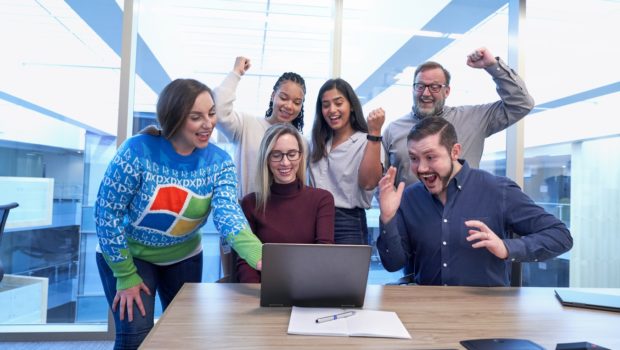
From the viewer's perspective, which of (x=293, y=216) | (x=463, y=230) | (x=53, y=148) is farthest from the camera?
(x=53, y=148)

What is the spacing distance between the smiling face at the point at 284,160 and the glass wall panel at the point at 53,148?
151 cm

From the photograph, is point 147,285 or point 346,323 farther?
point 147,285

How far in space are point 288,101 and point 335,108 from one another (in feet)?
0.78

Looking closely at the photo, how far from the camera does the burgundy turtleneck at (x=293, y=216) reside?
171 centimetres

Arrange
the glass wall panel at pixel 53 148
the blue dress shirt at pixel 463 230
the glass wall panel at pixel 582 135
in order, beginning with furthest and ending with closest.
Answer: the glass wall panel at pixel 582 135, the glass wall panel at pixel 53 148, the blue dress shirt at pixel 463 230

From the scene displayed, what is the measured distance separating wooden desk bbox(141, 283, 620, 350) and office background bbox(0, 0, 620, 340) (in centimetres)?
108

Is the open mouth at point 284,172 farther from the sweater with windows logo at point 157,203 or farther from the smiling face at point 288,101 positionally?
the smiling face at point 288,101

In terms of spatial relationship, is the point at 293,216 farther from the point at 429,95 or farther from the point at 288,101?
the point at 429,95

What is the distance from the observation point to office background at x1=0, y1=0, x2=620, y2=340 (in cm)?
278

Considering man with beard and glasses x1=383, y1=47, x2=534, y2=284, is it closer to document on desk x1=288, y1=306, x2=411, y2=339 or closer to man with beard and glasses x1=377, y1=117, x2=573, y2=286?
man with beard and glasses x1=377, y1=117, x2=573, y2=286

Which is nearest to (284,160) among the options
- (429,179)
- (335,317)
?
(429,179)

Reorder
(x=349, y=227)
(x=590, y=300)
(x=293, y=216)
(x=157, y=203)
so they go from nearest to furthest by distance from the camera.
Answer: (x=590, y=300), (x=157, y=203), (x=293, y=216), (x=349, y=227)

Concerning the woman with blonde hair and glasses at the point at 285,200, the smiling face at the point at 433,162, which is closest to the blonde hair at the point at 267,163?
the woman with blonde hair and glasses at the point at 285,200

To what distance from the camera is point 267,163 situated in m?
1.79
